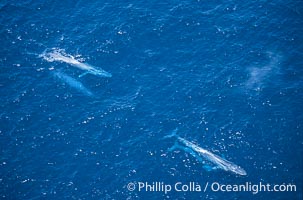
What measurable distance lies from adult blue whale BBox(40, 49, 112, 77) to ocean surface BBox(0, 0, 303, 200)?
1.32 ft

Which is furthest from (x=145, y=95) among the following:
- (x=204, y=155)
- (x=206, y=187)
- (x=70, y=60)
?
(x=206, y=187)

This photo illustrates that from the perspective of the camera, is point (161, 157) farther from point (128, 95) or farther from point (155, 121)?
point (128, 95)

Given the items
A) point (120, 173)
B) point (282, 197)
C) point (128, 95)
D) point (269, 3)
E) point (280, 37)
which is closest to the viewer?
point (282, 197)

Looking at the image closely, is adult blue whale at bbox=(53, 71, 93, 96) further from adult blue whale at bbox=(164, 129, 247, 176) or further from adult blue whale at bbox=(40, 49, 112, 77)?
adult blue whale at bbox=(164, 129, 247, 176)

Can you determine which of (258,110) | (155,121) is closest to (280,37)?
(258,110)

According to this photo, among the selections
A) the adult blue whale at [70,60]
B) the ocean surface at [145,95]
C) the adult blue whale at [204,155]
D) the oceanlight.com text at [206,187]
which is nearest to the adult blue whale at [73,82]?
the ocean surface at [145,95]

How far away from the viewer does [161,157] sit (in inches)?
2771

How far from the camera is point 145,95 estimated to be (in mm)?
80625

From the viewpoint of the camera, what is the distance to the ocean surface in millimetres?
67875

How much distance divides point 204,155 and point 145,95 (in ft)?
69.8

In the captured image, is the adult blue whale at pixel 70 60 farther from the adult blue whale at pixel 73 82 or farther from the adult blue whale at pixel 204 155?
the adult blue whale at pixel 204 155

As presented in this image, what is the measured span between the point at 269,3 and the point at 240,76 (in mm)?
28060

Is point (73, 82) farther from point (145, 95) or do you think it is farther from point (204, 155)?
point (204, 155)

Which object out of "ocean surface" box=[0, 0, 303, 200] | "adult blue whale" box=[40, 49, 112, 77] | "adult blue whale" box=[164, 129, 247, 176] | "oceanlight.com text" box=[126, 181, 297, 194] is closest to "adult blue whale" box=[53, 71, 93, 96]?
"ocean surface" box=[0, 0, 303, 200]
